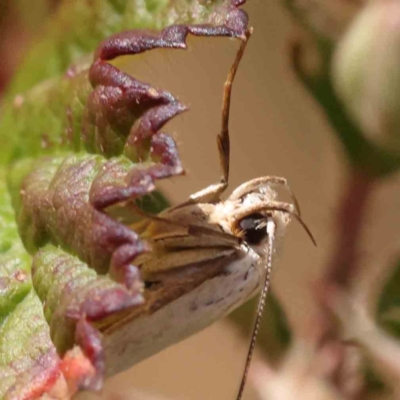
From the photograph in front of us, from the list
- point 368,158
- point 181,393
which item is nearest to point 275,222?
point 368,158

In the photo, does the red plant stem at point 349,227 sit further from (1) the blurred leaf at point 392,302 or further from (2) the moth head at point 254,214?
(2) the moth head at point 254,214

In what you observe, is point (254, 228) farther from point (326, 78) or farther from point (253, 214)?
point (326, 78)

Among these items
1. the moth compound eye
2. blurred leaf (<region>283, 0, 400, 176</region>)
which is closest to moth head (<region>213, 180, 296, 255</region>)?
the moth compound eye

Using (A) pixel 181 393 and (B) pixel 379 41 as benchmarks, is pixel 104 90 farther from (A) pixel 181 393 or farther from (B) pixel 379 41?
(A) pixel 181 393

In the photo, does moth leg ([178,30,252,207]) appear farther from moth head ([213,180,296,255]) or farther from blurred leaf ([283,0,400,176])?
blurred leaf ([283,0,400,176])

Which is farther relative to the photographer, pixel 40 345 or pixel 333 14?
pixel 333 14

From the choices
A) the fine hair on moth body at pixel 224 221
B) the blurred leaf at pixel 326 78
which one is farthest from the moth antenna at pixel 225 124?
the blurred leaf at pixel 326 78
